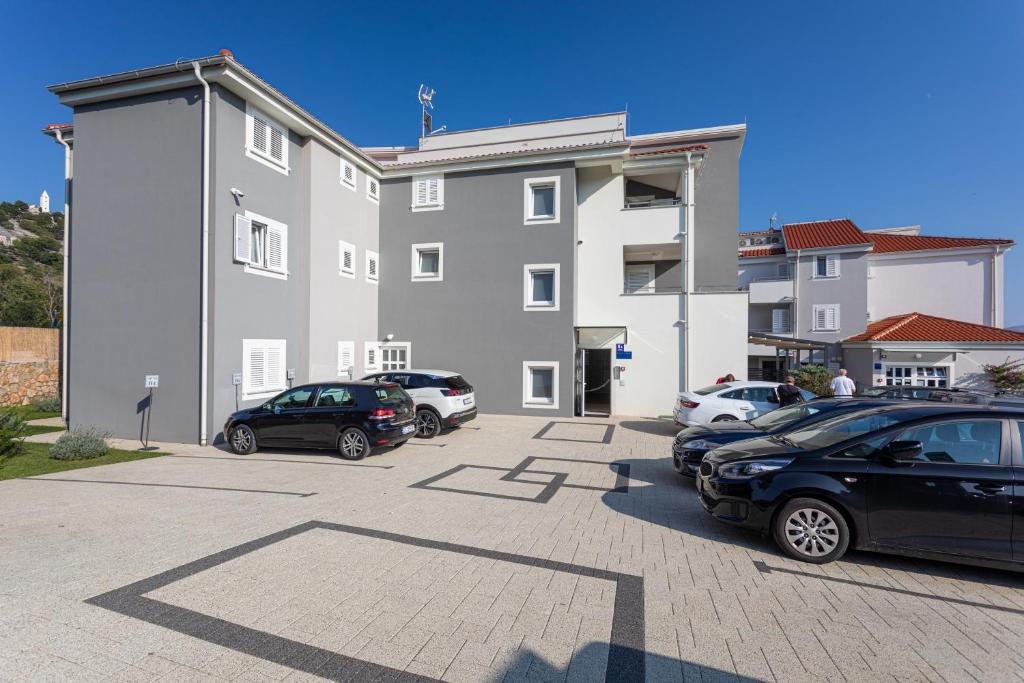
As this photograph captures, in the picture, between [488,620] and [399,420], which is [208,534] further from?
[399,420]

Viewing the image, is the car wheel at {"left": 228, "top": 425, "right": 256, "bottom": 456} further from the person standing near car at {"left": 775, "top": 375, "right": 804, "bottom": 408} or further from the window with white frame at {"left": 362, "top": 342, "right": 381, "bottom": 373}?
the person standing near car at {"left": 775, "top": 375, "right": 804, "bottom": 408}

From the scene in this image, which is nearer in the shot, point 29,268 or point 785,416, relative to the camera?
point 785,416

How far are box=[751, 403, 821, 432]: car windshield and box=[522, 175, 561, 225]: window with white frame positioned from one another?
30.9ft

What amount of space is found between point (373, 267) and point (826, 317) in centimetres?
2396

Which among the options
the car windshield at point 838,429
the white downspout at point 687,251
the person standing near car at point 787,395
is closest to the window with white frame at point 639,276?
the white downspout at point 687,251

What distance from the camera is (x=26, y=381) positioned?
15859mm

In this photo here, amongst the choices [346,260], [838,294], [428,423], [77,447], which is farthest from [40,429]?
[838,294]

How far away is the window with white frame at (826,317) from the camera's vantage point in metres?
24.4

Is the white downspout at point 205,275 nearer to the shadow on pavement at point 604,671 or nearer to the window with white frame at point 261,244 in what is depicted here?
the window with white frame at point 261,244

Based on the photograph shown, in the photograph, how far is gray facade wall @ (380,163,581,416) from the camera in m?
14.8

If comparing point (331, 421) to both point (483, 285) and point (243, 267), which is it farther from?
point (483, 285)

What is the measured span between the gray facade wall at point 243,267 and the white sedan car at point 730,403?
1036 cm

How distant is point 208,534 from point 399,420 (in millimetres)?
4476

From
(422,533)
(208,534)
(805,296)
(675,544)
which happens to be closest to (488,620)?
(422,533)
